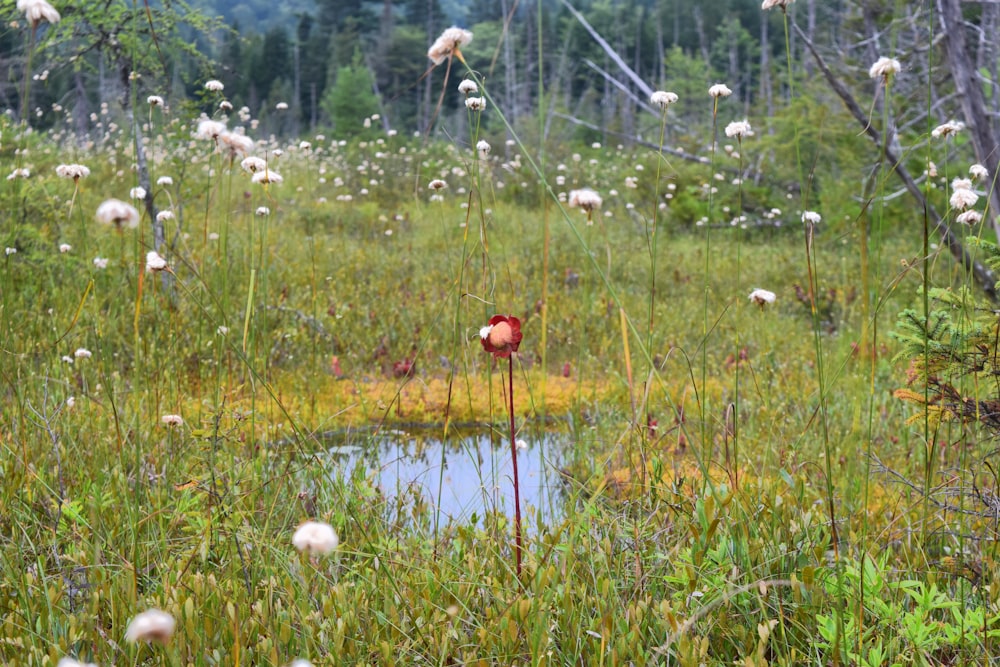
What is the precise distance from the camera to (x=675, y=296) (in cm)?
698

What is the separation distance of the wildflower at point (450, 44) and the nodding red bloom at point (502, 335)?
563mm

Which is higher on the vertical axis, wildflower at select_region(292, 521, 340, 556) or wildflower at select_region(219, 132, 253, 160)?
wildflower at select_region(219, 132, 253, 160)

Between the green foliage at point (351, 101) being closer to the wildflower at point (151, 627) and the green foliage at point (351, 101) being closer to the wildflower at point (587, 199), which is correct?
the wildflower at point (587, 199)

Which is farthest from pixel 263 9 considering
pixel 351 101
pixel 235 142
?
pixel 235 142

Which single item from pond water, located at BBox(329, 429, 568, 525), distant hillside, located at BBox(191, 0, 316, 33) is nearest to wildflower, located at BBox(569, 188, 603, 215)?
pond water, located at BBox(329, 429, 568, 525)

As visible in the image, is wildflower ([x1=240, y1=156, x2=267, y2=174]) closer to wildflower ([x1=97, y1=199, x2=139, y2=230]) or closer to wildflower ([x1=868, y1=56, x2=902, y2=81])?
wildflower ([x1=97, y1=199, x2=139, y2=230])

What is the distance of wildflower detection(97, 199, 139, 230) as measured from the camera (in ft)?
3.21

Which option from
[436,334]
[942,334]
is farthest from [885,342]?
[942,334]

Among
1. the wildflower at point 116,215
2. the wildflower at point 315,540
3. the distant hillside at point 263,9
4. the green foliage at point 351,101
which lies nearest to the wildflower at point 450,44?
the wildflower at point 116,215

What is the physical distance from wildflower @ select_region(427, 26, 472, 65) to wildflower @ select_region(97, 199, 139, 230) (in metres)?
0.81

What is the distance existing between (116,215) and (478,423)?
112 inches

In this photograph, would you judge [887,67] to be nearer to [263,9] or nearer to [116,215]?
[116,215]

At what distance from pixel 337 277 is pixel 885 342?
14.0 feet

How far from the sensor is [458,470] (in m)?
3.34
